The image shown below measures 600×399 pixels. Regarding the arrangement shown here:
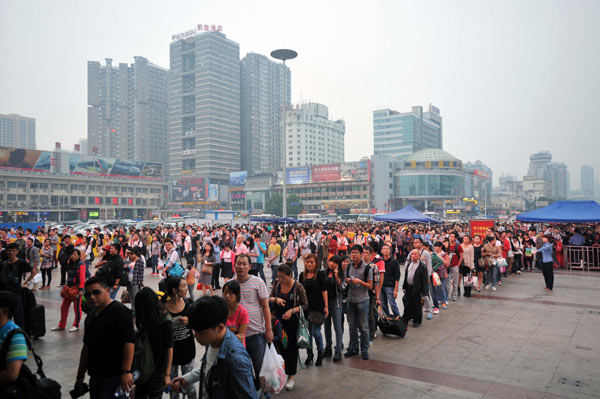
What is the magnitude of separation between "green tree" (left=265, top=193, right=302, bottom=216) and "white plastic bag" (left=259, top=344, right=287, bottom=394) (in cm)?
8717

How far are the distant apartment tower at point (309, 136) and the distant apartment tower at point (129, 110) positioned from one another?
177 feet

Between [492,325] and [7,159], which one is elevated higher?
[7,159]

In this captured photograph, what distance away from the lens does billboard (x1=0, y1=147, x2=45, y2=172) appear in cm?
6750

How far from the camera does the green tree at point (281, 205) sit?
91750 mm

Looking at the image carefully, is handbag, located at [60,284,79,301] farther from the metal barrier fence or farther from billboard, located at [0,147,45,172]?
billboard, located at [0,147,45,172]

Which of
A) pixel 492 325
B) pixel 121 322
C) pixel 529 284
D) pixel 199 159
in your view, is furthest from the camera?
pixel 199 159

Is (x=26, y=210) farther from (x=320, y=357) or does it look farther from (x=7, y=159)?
(x=320, y=357)

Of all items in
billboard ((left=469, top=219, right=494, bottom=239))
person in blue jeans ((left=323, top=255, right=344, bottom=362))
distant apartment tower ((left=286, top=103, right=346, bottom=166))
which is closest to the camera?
person in blue jeans ((left=323, top=255, right=344, bottom=362))

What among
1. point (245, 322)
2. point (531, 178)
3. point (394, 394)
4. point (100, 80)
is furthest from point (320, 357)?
point (531, 178)

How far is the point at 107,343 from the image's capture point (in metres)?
3.31

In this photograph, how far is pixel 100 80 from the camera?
6604 inches

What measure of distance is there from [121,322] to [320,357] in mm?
3524

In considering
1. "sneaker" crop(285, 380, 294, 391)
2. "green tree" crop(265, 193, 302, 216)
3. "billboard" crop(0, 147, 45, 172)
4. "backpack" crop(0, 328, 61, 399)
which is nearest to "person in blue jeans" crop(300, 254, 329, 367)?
"sneaker" crop(285, 380, 294, 391)

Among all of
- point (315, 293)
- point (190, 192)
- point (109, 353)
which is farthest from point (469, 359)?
point (190, 192)
